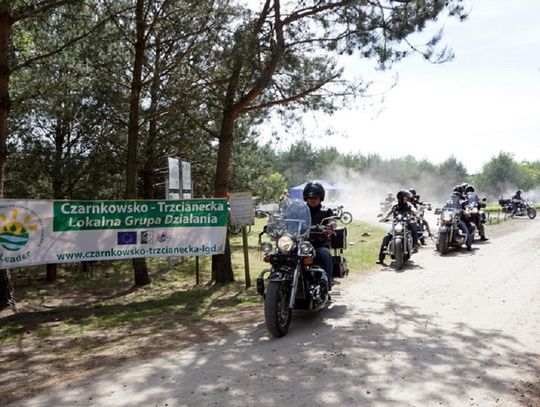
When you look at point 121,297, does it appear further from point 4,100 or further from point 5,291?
point 4,100

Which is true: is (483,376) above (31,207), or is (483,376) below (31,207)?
below

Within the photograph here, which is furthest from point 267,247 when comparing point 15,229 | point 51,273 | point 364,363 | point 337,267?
point 51,273

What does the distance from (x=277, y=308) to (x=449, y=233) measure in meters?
9.09

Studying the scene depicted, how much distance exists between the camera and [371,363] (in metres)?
4.90

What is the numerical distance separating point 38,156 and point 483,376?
1322cm

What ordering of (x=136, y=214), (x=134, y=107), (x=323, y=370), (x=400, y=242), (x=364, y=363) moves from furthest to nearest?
(x=134, y=107)
(x=400, y=242)
(x=136, y=214)
(x=364, y=363)
(x=323, y=370)

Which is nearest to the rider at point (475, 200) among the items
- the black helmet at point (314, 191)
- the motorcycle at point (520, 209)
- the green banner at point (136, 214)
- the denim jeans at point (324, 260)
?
the green banner at point (136, 214)

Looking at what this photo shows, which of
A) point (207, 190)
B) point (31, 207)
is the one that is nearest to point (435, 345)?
point (31, 207)

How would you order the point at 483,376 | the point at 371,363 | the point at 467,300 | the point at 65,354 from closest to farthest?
A: the point at 483,376 < the point at 371,363 < the point at 65,354 < the point at 467,300

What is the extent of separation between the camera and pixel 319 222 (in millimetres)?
7441

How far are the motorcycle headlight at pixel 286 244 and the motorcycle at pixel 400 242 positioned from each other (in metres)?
5.54

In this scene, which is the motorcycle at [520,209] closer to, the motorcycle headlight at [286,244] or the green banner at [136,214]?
the green banner at [136,214]

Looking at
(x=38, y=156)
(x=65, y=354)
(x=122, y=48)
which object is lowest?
(x=65, y=354)

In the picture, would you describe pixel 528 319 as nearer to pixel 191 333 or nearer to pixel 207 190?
pixel 191 333
